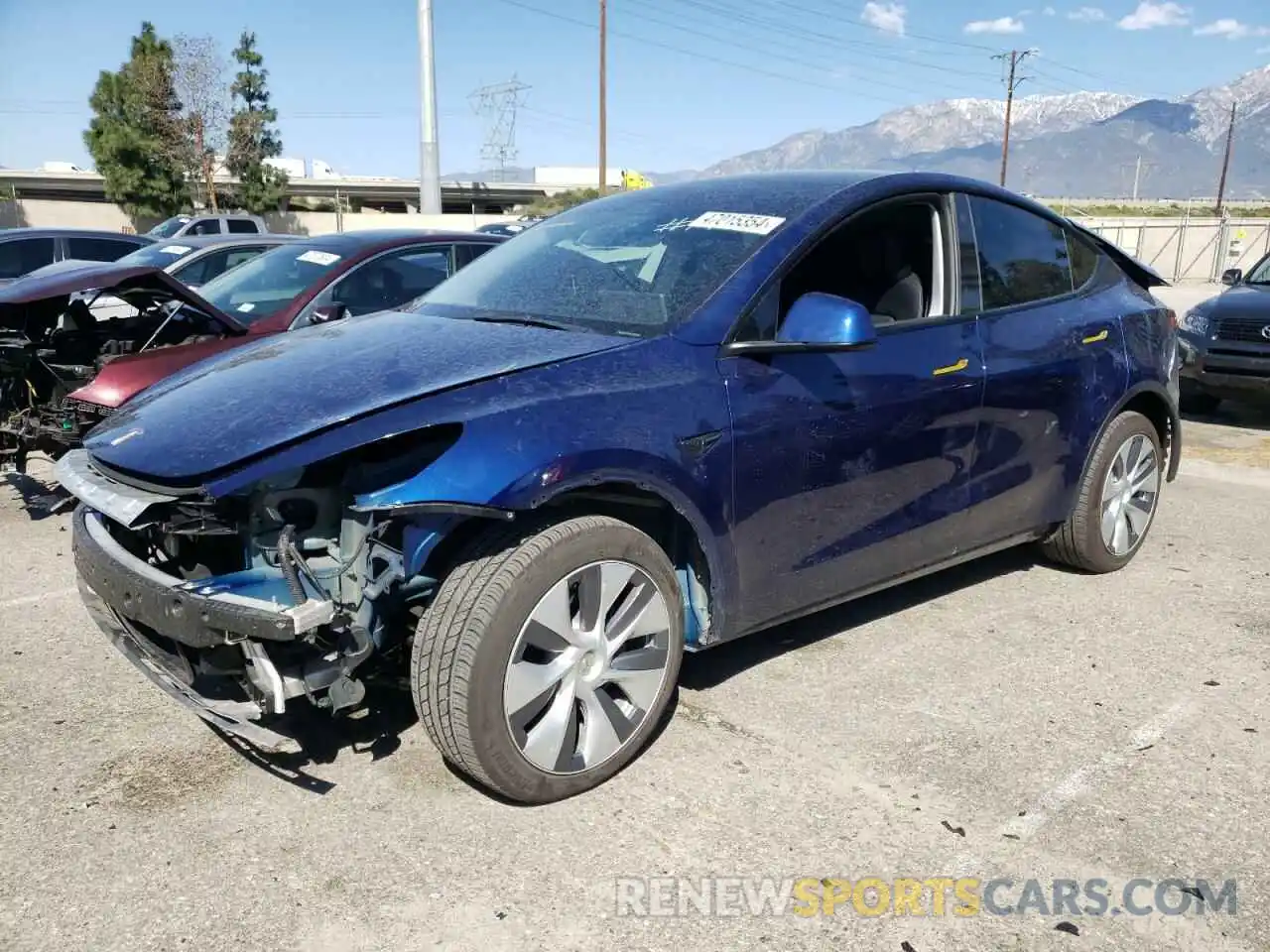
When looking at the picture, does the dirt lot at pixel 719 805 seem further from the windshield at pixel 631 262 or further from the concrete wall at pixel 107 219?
the concrete wall at pixel 107 219

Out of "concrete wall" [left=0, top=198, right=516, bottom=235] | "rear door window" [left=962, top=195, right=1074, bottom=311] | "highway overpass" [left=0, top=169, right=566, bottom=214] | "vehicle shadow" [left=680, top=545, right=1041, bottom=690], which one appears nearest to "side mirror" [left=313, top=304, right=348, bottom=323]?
A: "vehicle shadow" [left=680, top=545, right=1041, bottom=690]

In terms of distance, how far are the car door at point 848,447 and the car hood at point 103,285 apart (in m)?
3.55

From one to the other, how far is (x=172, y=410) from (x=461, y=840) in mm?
1473

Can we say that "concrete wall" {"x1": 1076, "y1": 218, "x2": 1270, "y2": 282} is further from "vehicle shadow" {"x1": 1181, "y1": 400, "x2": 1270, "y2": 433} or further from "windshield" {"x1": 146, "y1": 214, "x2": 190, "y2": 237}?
"windshield" {"x1": 146, "y1": 214, "x2": 190, "y2": 237}

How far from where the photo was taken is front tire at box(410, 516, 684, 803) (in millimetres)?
2555

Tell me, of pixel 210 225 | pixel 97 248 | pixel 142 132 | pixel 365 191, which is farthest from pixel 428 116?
pixel 365 191

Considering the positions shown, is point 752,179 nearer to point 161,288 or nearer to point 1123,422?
point 1123,422

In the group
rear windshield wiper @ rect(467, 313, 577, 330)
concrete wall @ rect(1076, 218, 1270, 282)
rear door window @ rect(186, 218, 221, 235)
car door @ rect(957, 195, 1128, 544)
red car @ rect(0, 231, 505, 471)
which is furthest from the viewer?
concrete wall @ rect(1076, 218, 1270, 282)

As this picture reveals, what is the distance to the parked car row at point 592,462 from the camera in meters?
2.55

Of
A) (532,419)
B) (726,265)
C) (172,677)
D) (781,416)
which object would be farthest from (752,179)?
(172,677)

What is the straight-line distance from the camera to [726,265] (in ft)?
10.6

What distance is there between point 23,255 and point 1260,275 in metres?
13.0

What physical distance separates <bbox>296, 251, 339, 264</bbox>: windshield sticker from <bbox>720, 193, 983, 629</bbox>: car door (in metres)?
3.89

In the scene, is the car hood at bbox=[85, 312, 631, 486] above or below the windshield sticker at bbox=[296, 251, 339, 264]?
below
